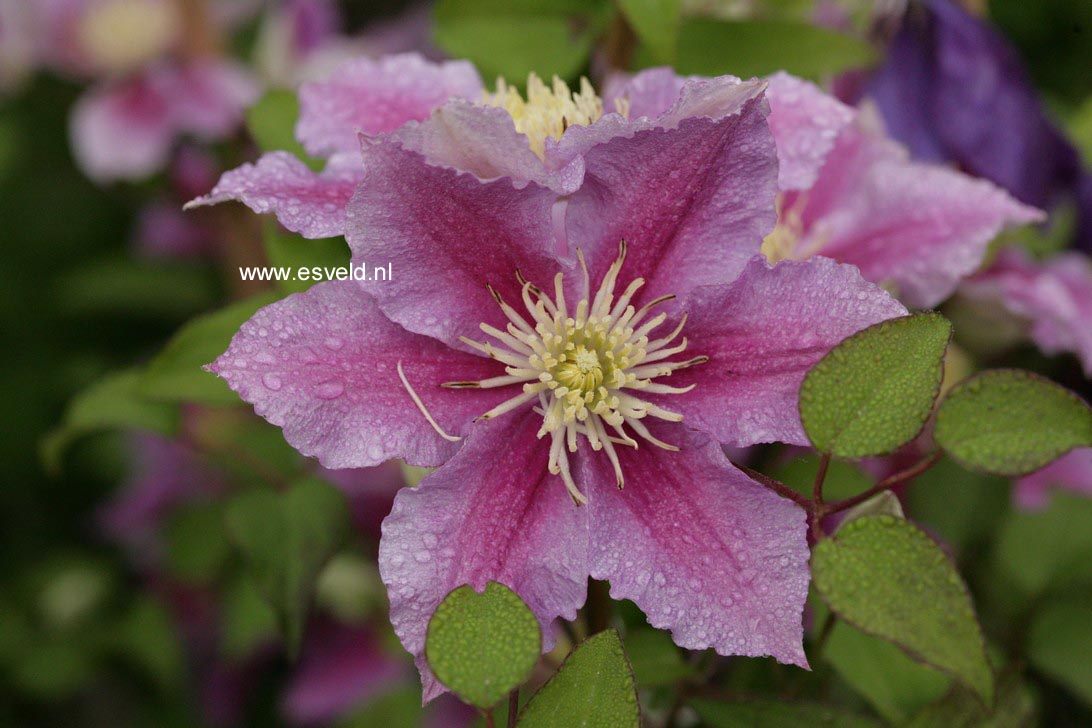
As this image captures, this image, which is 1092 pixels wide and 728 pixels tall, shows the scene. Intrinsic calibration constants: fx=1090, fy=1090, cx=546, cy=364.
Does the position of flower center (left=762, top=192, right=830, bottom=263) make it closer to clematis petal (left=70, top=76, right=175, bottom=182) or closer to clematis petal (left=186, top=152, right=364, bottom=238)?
clematis petal (left=186, top=152, right=364, bottom=238)

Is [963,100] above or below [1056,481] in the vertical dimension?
above

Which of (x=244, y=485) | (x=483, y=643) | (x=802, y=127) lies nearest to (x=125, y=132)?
(x=244, y=485)

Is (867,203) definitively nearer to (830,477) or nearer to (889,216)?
(889,216)

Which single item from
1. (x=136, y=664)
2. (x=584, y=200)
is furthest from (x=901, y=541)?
(x=136, y=664)

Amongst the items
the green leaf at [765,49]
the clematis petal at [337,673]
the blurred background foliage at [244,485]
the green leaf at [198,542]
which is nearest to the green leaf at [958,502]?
the blurred background foliage at [244,485]

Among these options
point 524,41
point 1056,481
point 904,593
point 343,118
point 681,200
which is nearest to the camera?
point 904,593

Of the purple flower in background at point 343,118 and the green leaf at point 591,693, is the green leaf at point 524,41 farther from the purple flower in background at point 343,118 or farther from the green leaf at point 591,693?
the green leaf at point 591,693
